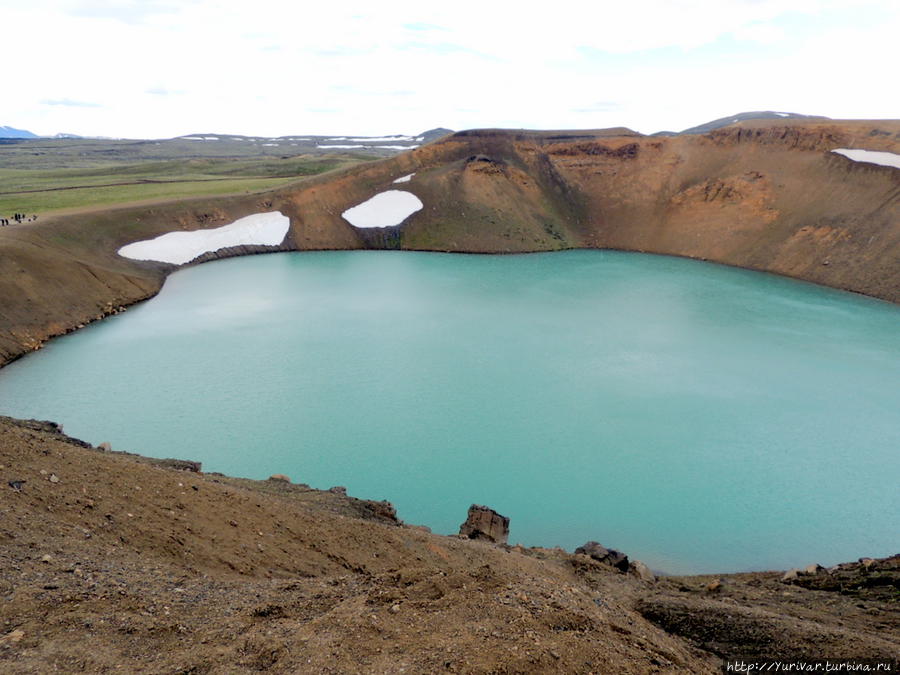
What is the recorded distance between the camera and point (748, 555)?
1395 cm

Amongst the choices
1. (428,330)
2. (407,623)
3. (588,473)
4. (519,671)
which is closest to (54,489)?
(407,623)

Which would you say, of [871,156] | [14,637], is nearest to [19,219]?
[14,637]

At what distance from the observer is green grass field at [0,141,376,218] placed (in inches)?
1969

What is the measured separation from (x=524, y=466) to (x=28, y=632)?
13.1 metres

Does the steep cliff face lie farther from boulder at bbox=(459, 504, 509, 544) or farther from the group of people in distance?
boulder at bbox=(459, 504, 509, 544)

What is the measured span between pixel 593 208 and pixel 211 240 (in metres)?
36.5

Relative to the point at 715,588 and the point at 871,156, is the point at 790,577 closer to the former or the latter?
the point at 715,588

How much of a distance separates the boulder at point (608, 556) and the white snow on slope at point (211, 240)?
37.8 metres

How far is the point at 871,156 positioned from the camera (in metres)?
48.9

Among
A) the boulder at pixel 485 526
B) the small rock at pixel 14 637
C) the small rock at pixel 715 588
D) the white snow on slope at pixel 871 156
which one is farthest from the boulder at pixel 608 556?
the white snow on slope at pixel 871 156

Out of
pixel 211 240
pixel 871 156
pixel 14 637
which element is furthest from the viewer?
pixel 871 156

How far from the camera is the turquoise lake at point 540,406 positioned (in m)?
15.4

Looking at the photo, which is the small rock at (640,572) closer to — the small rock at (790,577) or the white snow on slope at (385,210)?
the small rock at (790,577)

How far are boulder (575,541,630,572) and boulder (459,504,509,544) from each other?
194cm
